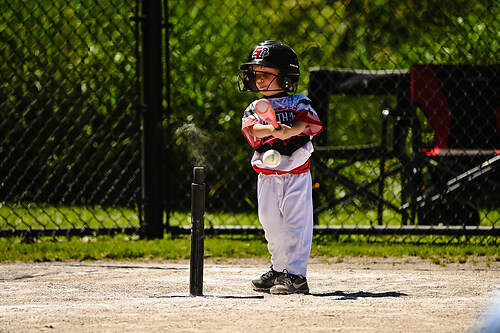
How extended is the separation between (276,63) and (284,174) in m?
0.54

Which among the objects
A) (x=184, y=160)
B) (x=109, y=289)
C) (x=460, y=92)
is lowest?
(x=109, y=289)

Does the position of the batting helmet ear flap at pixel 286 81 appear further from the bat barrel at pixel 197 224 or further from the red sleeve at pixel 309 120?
the bat barrel at pixel 197 224

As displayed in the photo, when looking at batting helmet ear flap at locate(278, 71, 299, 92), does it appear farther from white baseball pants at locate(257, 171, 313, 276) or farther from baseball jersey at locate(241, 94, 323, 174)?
white baseball pants at locate(257, 171, 313, 276)

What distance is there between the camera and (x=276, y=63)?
402 centimetres

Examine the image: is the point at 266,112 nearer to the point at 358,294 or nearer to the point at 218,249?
the point at 358,294

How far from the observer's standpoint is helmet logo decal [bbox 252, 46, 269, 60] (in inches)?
159

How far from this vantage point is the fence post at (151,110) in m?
5.70

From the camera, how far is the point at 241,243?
5711 mm

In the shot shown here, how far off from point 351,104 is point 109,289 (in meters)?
4.95

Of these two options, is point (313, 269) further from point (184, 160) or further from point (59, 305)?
point (184, 160)

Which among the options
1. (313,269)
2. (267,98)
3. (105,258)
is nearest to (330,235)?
(313,269)

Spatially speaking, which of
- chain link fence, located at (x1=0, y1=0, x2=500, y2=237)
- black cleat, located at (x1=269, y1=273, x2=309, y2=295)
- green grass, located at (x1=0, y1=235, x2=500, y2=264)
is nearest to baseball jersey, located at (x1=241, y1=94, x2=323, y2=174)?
black cleat, located at (x1=269, y1=273, x2=309, y2=295)

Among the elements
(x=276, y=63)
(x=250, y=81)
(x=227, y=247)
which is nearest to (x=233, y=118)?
(x=227, y=247)

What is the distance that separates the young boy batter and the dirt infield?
0.17 metres
